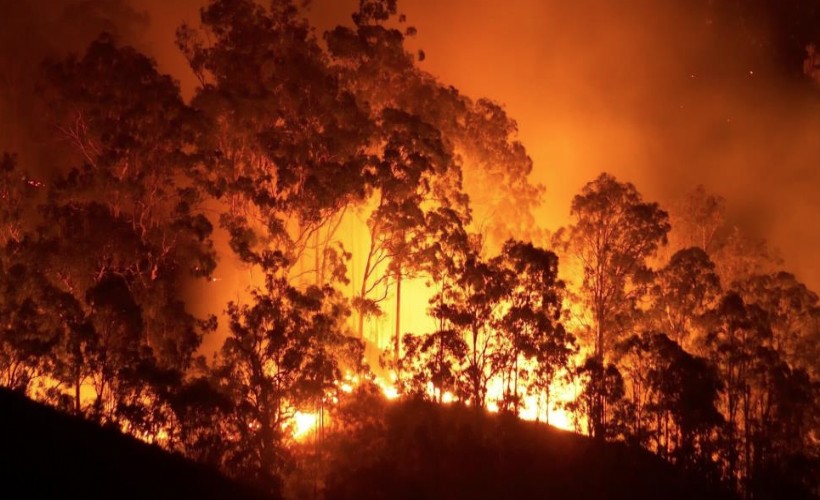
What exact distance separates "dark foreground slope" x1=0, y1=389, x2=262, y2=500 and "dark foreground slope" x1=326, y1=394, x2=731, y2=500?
738 centimetres

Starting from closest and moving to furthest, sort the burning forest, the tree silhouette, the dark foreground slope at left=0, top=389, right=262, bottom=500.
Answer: the dark foreground slope at left=0, top=389, right=262, bottom=500, the burning forest, the tree silhouette

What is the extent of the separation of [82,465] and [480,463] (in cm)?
1286

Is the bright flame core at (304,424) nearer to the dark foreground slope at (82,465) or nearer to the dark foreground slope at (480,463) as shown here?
the dark foreground slope at (480,463)

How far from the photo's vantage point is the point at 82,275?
2136 cm

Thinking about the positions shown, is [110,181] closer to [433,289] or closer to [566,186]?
[433,289]

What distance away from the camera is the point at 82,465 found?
1266 cm

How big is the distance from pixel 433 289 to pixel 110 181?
2176 centimetres

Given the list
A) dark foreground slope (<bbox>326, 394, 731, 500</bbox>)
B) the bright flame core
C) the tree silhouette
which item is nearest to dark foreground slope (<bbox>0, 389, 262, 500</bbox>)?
dark foreground slope (<bbox>326, 394, 731, 500</bbox>)

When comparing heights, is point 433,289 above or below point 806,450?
above

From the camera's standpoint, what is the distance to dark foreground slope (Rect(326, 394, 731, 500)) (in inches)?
853

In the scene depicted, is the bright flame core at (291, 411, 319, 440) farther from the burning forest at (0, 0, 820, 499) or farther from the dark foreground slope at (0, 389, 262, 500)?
the dark foreground slope at (0, 389, 262, 500)

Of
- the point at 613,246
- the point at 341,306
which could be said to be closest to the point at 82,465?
the point at 341,306

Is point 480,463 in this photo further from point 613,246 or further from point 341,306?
point 613,246

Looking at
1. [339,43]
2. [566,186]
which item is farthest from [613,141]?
[339,43]
